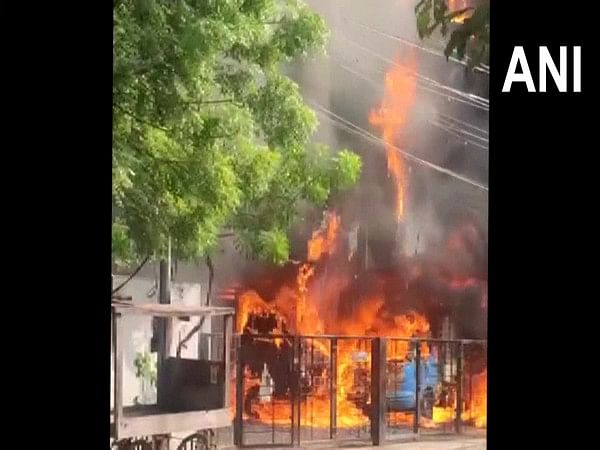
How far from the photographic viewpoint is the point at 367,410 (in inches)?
98.5

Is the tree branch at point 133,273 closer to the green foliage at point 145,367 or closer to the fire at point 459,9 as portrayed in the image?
the green foliage at point 145,367

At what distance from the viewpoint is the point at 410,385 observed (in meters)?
2.51

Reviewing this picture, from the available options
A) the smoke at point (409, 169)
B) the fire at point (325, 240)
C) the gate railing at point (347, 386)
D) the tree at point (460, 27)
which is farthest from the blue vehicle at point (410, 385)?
the tree at point (460, 27)

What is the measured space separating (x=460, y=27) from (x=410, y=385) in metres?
0.84

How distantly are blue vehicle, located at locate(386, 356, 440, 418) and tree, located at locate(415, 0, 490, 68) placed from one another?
713 millimetres

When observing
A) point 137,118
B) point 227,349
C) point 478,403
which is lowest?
point 478,403

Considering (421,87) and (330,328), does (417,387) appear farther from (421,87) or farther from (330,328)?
(421,87)

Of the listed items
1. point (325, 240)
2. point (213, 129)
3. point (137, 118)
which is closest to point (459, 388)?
point (325, 240)

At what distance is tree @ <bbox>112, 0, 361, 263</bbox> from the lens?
253 centimetres
